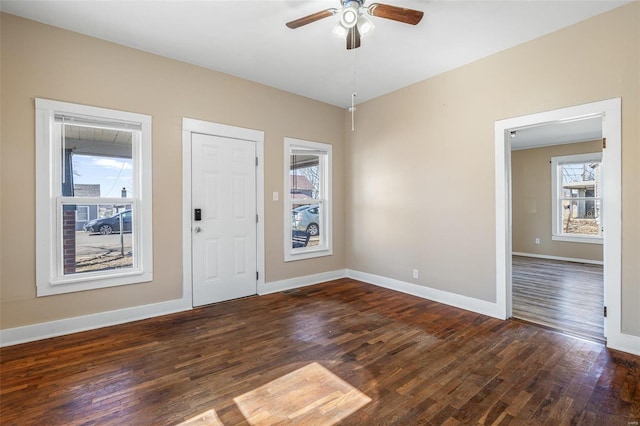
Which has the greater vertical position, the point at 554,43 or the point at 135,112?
the point at 554,43

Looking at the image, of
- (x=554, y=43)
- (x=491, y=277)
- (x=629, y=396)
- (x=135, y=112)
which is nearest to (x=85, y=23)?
(x=135, y=112)

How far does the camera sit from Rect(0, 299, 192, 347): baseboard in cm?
273

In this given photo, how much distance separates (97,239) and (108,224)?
0.18 m

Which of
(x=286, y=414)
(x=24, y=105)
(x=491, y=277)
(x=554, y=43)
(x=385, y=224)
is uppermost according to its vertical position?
(x=554, y=43)

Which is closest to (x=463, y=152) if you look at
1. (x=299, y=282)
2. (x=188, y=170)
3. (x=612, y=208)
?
(x=612, y=208)

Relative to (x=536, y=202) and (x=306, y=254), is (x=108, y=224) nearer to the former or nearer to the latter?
(x=306, y=254)

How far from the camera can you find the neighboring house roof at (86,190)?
307cm

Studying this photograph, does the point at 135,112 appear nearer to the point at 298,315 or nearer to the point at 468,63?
the point at 298,315

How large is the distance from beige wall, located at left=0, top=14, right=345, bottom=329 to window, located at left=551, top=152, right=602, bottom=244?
606 cm

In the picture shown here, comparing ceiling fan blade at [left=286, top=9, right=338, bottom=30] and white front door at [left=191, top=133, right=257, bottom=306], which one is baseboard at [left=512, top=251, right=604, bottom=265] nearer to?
white front door at [left=191, top=133, right=257, bottom=306]

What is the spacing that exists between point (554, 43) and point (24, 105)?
5014 millimetres

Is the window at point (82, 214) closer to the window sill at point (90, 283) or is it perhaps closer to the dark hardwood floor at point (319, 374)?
the window sill at point (90, 283)

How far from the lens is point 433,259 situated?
3986mm

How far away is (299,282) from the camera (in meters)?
4.68
